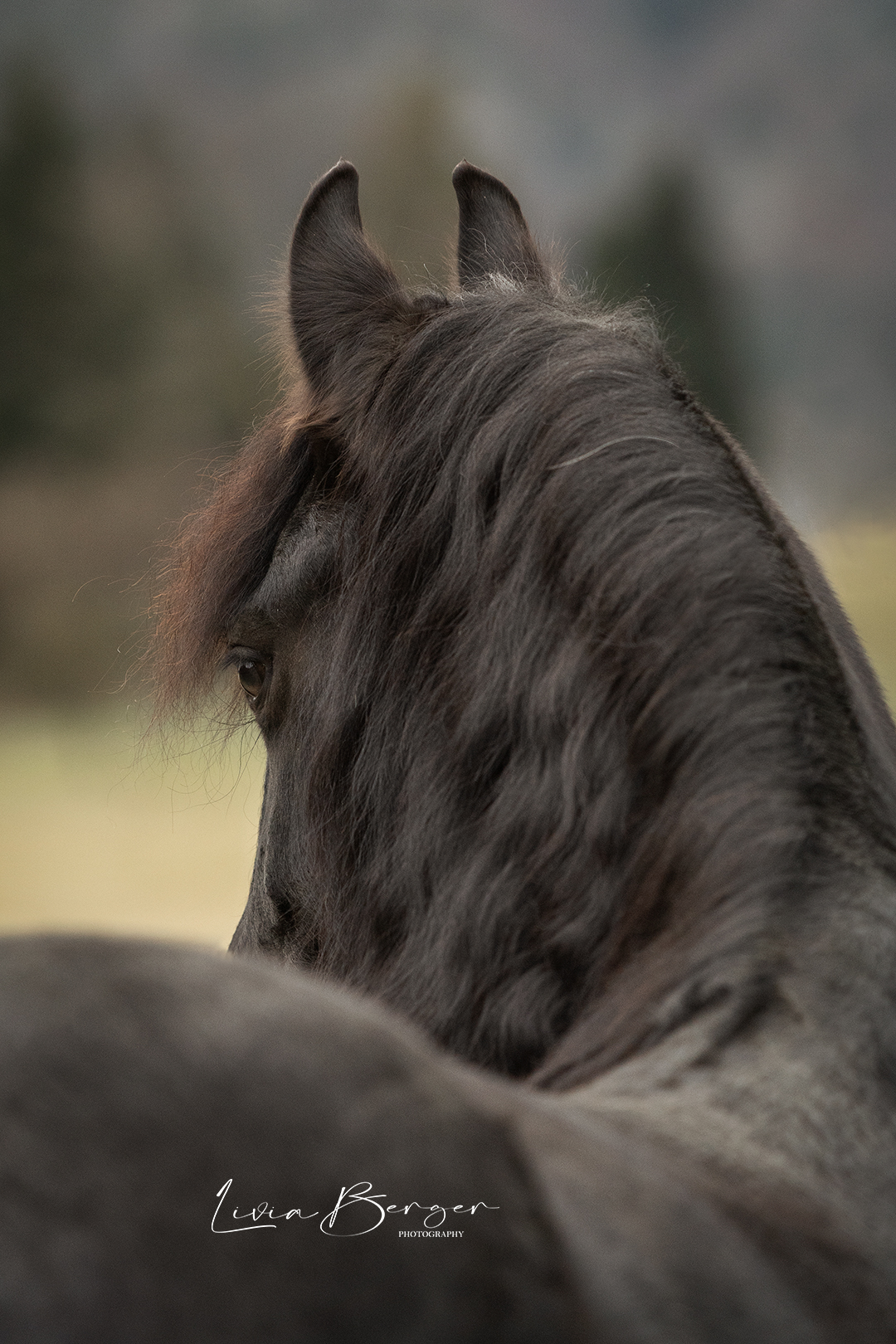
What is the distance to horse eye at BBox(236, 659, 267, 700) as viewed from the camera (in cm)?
103

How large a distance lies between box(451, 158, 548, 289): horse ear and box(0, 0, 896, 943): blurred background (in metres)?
1.32

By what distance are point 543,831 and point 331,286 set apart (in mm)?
591

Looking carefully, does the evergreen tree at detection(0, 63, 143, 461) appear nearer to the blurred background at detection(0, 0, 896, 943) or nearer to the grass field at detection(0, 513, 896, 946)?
the blurred background at detection(0, 0, 896, 943)

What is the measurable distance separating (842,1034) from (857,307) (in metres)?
2.70

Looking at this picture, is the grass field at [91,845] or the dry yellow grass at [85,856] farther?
the dry yellow grass at [85,856]

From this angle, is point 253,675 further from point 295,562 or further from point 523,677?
point 523,677

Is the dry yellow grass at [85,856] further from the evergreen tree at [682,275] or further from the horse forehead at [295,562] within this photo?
the horse forehead at [295,562]

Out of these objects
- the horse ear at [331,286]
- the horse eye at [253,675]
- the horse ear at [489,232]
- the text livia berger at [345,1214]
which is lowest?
the horse eye at [253,675]

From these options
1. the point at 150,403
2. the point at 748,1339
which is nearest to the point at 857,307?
the point at 150,403

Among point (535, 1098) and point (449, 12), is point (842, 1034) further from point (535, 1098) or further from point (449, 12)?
point (449, 12)

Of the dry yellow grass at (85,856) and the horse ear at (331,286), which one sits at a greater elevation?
the horse ear at (331,286)

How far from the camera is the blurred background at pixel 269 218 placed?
2678 mm

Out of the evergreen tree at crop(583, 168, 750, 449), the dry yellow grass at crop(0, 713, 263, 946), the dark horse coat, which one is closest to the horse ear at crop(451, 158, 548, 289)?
the dark horse coat

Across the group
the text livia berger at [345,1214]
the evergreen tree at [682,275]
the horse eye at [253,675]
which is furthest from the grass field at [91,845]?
the text livia berger at [345,1214]
